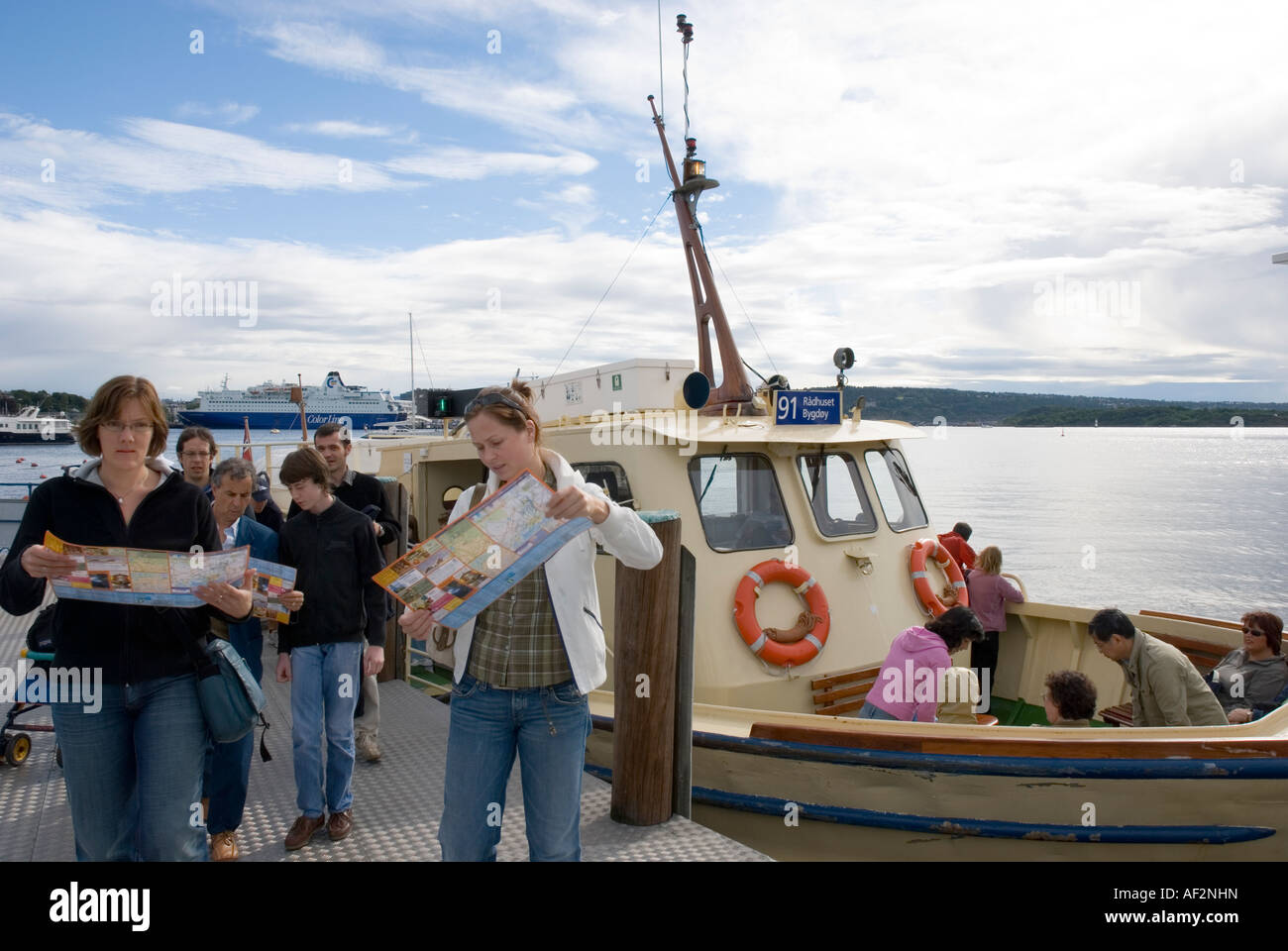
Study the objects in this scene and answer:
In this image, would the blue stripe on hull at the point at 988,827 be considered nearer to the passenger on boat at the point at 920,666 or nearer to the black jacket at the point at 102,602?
the passenger on boat at the point at 920,666

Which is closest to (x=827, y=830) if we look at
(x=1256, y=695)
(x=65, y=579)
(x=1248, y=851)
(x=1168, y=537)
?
(x=1248, y=851)

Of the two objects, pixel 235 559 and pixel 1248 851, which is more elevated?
pixel 235 559

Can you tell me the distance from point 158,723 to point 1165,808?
14.5ft

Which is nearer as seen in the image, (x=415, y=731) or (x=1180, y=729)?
(x=1180, y=729)

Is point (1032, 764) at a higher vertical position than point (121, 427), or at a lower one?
lower

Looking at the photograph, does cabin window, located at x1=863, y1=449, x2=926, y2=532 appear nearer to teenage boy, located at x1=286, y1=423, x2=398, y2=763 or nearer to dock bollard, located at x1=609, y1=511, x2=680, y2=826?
dock bollard, located at x1=609, y1=511, x2=680, y2=826

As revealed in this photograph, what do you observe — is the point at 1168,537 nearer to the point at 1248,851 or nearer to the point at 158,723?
the point at 1248,851

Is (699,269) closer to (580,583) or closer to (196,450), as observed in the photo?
(196,450)

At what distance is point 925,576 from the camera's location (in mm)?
6484

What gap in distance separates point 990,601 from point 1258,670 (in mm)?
2108

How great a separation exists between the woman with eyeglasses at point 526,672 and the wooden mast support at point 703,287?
5815 millimetres

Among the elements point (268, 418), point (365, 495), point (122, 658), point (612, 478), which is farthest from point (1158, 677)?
point (268, 418)

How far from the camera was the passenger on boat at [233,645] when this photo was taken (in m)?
3.56

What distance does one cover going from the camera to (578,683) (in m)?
2.52
